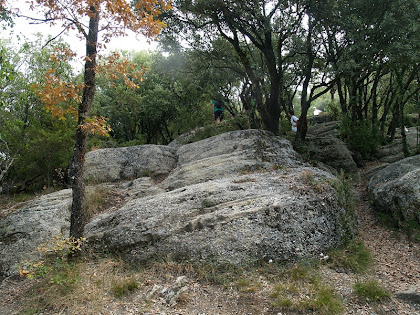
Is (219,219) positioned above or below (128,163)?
below

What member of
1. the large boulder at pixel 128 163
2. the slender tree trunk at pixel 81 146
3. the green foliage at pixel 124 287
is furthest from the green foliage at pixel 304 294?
the large boulder at pixel 128 163

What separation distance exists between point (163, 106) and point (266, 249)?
13682 millimetres

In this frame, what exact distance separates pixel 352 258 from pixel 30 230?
267 inches

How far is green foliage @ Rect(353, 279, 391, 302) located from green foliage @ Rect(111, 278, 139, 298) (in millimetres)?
3434

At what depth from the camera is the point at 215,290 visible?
5055 mm

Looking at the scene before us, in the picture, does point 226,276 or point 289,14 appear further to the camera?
point 289,14

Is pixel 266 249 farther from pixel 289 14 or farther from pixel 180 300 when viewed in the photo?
pixel 289 14

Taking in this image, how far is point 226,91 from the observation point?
17062 mm

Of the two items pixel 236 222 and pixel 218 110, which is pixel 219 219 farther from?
pixel 218 110

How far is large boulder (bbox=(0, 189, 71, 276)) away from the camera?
21.7ft

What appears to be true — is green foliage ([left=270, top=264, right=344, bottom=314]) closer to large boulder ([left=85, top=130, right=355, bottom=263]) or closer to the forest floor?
the forest floor

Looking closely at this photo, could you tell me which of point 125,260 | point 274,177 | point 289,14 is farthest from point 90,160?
point 289,14

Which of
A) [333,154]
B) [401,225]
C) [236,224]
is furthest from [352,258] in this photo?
[333,154]

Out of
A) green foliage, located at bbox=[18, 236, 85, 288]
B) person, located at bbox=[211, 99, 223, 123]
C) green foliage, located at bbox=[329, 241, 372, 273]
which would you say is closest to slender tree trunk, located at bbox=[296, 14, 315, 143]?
person, located at bbox=[211, 99, 223, 123]
